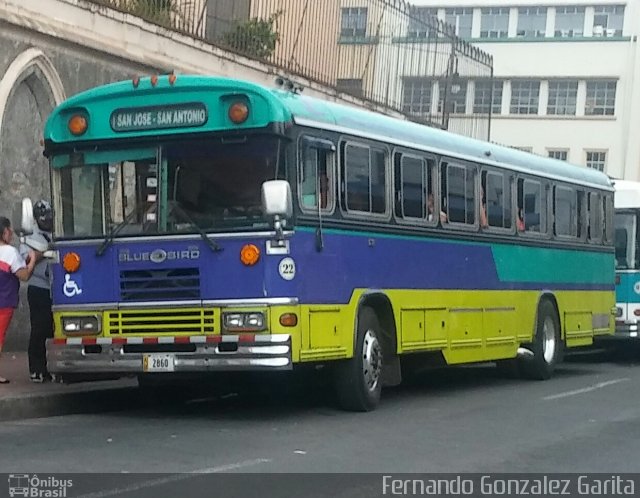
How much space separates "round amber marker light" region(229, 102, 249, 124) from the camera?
11977 mm

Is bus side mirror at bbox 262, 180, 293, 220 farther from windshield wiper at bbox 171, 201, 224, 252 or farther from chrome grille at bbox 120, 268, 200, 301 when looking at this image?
chrome grille at bbox 120, 268, 200, 301

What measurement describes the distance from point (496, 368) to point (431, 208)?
6052mm

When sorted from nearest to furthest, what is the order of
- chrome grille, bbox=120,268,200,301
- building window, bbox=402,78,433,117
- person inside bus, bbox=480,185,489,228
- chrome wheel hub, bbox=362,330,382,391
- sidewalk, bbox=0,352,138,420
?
chrome grille, bbox=120,268,200,301, sidewalk, bbox=0,352,138,420, chrome wheel hub, bbox=362,330,382,391, person inside bus, bbox=480,185,489,228, building window, bbox=402,78,433,117

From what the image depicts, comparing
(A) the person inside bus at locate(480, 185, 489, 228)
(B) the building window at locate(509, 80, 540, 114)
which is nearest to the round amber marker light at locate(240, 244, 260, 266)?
(A) the person inside bus at locate(480, 185, 489, 228)

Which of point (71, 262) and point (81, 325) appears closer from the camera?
point (81, 325)

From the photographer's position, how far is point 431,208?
14.8 m

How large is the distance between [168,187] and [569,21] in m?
44.9

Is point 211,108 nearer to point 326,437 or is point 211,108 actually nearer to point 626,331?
point 326,437

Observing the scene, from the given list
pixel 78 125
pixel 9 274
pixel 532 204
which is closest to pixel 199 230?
pixel 78 125

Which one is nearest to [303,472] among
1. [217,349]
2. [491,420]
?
[217,349]

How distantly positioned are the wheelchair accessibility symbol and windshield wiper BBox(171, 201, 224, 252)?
4.20 ft

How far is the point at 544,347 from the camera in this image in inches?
719
